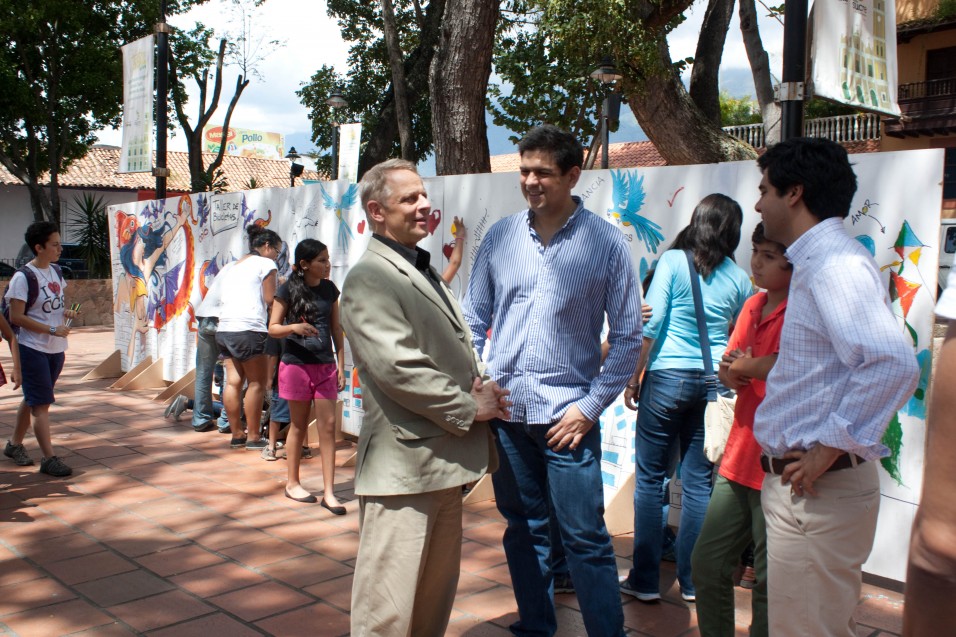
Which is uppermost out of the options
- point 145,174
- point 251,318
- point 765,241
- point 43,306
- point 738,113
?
point 738,113

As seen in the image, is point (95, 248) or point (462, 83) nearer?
point (462, 83)

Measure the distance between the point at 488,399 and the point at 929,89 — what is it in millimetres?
27342

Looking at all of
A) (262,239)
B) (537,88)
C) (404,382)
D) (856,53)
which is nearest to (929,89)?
(537,88)

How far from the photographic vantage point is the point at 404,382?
2.63 metres

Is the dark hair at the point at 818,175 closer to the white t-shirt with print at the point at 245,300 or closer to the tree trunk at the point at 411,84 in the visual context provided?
the white t-shirt with print at the point at 245,300

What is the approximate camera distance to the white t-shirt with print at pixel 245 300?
6914 mm

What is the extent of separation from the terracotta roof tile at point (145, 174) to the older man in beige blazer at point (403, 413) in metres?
29.5

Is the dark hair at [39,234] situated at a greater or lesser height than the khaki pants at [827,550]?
greater

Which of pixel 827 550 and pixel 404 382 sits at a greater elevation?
pixel 404 382

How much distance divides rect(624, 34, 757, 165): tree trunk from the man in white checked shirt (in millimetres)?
9329

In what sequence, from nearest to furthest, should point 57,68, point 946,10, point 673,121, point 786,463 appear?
point 786,463 < point 673,121 < point 57,68 < point 946,10

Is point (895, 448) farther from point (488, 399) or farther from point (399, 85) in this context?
point (399, 85)

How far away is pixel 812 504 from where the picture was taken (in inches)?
90.6

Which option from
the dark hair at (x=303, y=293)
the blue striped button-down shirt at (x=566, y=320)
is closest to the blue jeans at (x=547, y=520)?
the blue striped button-down shirt at (x=566, y=320)
